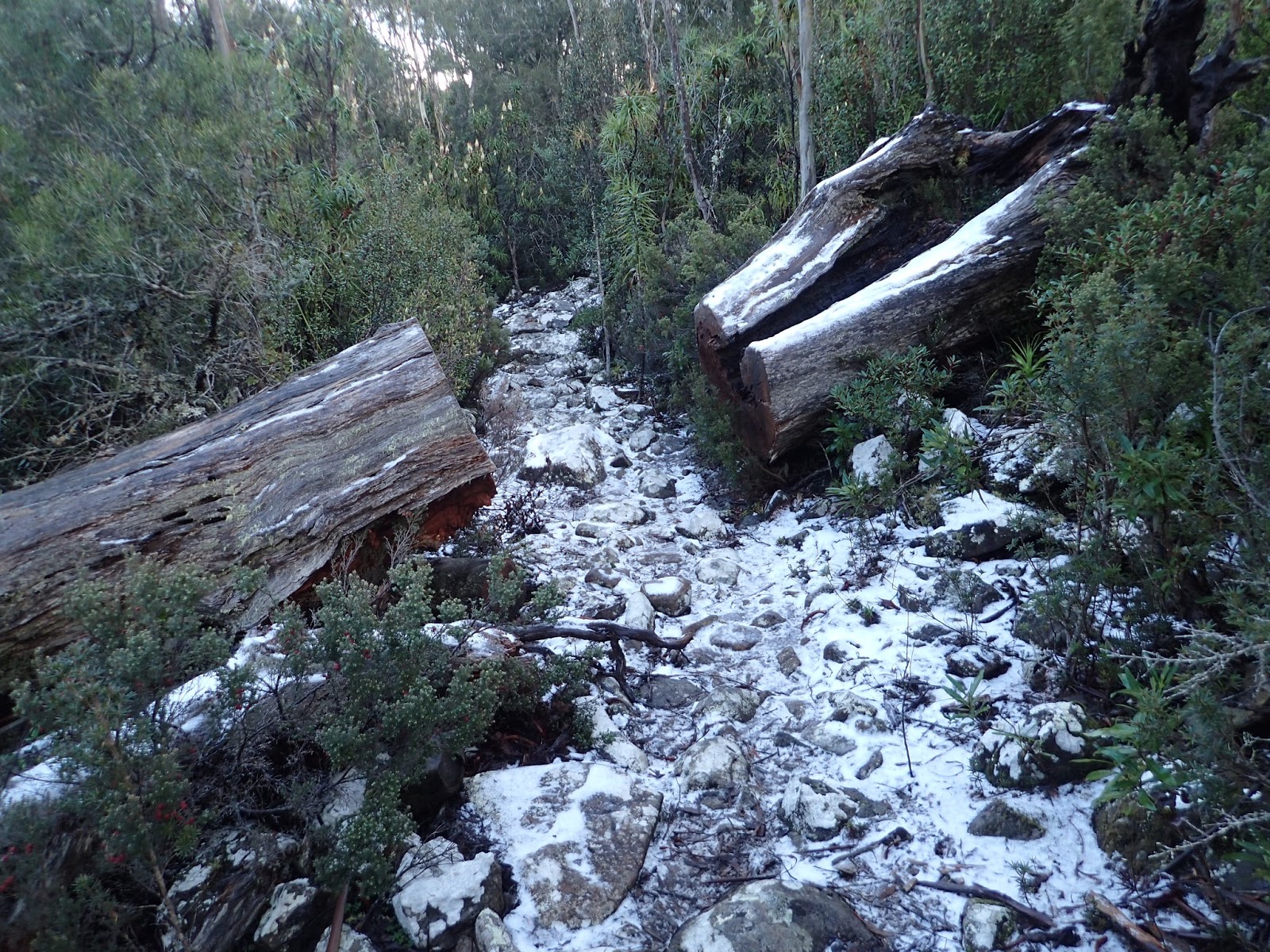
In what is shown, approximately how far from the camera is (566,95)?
13.4 metres

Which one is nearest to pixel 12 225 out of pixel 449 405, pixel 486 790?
pixel 449 405

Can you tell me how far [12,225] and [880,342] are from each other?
19.0ft

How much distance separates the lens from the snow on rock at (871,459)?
4.56 meters

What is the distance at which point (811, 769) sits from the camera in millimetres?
3043

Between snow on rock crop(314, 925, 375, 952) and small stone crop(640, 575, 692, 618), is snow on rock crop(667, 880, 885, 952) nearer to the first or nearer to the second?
snow on rock crop(314, 925, 375, 952)

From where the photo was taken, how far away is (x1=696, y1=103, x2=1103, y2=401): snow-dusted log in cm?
548

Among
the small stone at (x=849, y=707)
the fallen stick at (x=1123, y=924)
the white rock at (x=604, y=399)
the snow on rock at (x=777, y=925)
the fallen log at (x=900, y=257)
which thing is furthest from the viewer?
the white rock at (x=604, y=399)

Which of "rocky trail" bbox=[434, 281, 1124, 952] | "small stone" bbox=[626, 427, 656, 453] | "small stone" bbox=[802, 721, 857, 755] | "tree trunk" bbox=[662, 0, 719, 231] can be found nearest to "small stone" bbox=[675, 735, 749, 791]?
"rocky trail" bbox=[434, 281, 1124, 952]

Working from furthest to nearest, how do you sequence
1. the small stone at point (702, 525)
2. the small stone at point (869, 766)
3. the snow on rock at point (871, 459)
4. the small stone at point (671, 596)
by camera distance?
the small stone at point (702, 525) < the snow on rock at point (871, 459) < the small stone at point (671, 596) < the small stone at point (869, 766)

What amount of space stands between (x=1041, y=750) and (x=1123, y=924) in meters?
0.57

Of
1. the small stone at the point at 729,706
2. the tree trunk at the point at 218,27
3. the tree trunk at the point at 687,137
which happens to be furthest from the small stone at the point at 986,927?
the tree trunk at the point at 218,27

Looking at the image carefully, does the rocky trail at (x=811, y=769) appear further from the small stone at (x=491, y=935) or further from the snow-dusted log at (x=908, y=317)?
the snow-dusted log at (x=908, y=317)

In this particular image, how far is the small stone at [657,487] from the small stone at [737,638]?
6.78 feet

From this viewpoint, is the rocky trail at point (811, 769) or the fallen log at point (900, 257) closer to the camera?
the rocky trail at point (811, 769)
